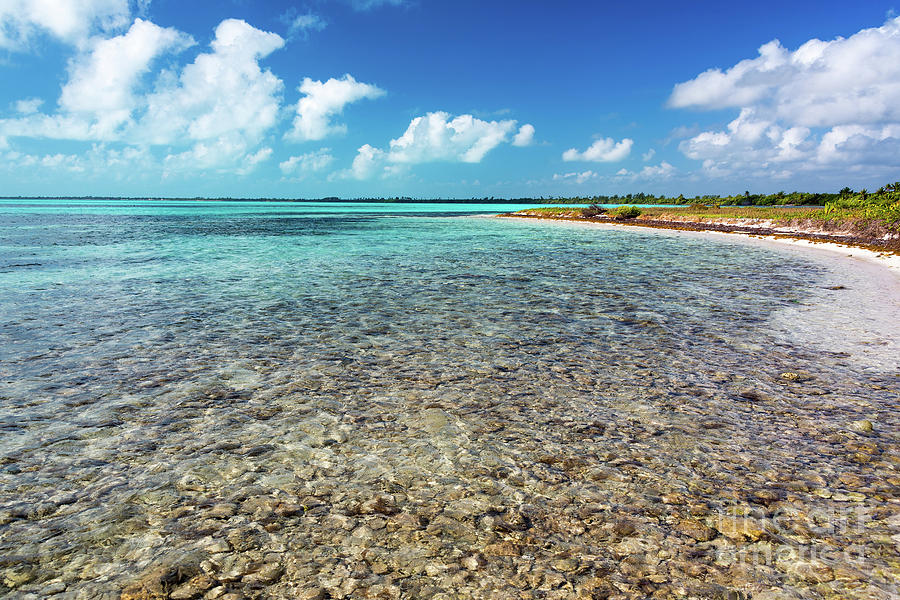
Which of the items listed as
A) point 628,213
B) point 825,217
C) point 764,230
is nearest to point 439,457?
point 825,217

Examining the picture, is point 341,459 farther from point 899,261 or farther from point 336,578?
point 899,261

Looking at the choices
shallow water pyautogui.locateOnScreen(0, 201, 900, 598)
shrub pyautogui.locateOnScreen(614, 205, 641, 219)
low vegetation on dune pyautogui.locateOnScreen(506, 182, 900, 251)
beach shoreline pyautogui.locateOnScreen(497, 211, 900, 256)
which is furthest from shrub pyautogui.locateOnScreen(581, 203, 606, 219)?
shallow water pyautogui.locateOnScreen(0, 201, 900, 598)

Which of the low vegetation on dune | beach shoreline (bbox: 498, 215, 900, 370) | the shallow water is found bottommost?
the shallow water

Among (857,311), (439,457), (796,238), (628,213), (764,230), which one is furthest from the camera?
(628,213)

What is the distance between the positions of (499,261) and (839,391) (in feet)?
73.6

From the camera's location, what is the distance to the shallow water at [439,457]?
4383 mm

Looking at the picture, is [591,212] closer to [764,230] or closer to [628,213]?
[628,213]

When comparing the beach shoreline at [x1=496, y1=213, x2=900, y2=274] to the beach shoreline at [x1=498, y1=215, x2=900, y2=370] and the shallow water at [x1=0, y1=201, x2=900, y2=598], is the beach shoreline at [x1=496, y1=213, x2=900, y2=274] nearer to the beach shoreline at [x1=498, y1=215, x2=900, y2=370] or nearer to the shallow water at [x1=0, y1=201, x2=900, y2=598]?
the beach shoreline at [x1=498, y1=215, x2=900, y2=370]

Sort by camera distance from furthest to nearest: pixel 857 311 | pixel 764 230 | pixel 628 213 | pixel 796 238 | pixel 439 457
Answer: pixel 628 213 < pixel 764 230 < pixel 796 238 < pixel 857 311 < pixel 439 457

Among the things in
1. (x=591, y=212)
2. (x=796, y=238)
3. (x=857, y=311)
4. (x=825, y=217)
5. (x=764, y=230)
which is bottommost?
(x=857, y=311)

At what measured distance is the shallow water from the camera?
4383 mm

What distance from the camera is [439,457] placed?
641 centimetres

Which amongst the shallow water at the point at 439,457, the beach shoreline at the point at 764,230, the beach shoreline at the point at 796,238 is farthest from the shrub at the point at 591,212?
the shallow water at the point at 439,457

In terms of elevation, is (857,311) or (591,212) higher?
(591,212)
